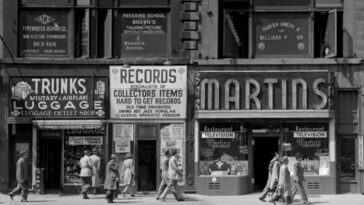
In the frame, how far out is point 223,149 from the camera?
25.0 metres

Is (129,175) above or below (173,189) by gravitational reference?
above

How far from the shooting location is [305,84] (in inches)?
975

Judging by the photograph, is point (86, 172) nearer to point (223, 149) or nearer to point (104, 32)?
point (223, 149)

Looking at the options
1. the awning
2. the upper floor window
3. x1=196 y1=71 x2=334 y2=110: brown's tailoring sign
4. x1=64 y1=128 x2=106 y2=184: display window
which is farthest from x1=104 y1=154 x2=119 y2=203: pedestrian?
the upper floor window

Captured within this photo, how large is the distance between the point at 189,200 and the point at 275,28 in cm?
732

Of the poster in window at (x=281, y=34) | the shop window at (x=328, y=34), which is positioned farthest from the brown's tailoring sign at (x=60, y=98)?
the shop window at (x=328, y=34)

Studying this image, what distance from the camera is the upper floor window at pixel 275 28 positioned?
25500 mm

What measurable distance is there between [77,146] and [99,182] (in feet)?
5.14

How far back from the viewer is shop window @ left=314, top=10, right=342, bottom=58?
81.9 feet

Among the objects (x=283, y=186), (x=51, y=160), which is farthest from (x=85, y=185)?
(x=283, y=186)

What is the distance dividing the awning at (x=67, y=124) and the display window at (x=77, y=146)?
1.36 ft

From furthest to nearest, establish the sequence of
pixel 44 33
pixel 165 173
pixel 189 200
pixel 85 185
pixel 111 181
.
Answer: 1. pixel 44 33
2. pixel 85 185
3. pixel 189 200
4. pixel 165 173
5. pixel 111 181

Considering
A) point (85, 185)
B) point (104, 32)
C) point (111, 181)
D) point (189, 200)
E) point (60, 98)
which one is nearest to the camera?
point (111, 181)

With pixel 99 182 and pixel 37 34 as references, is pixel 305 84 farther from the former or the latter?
pixel 37 34
